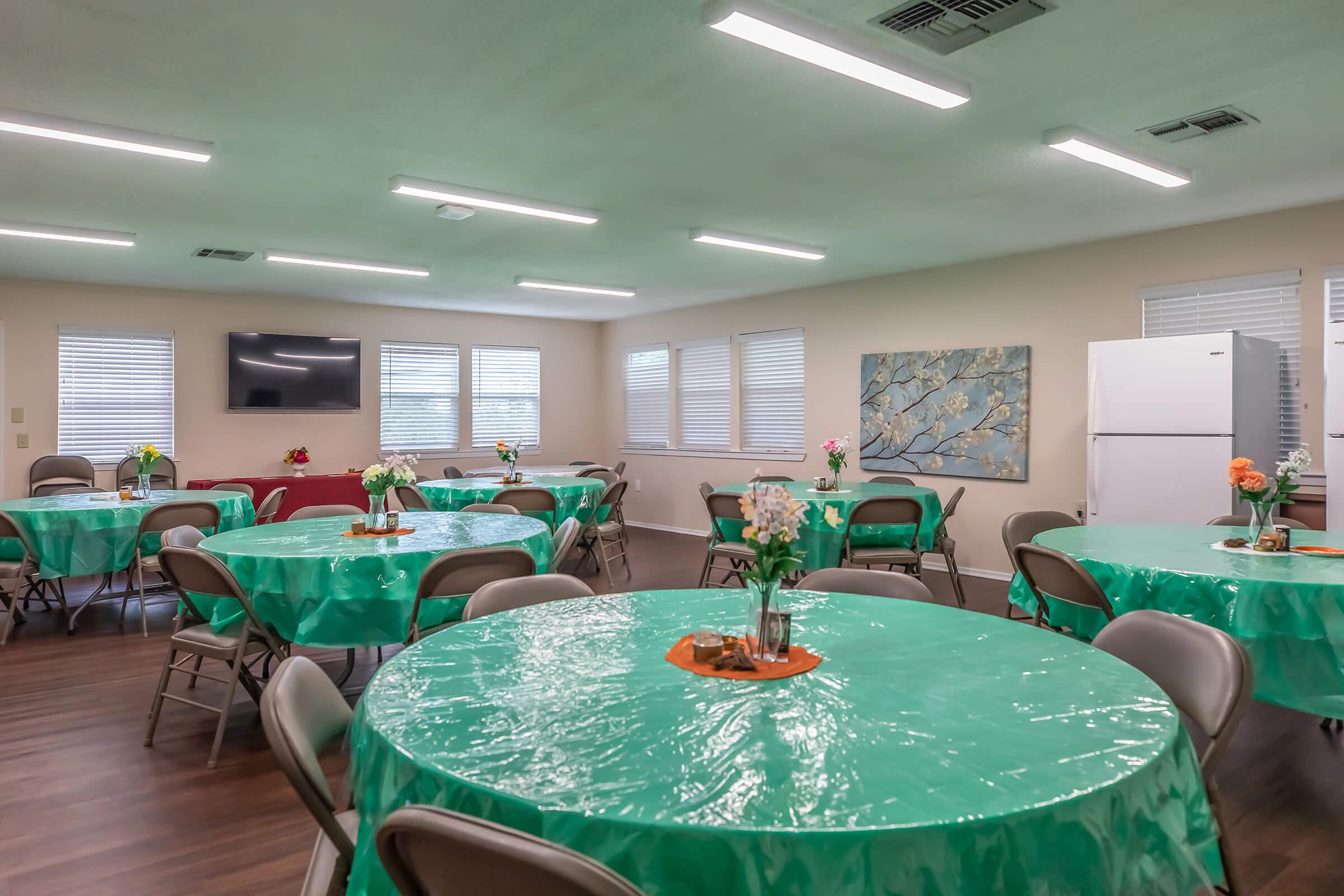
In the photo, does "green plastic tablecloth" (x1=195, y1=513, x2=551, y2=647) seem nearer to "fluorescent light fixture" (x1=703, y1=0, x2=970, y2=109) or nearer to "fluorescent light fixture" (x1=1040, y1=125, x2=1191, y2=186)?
"fluorescent light fixture" (x1=703, y1=0, x2=970, y2=109)

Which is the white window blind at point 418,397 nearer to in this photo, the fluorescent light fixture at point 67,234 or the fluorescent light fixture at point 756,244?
the fluorescent light fixture at point 67,234

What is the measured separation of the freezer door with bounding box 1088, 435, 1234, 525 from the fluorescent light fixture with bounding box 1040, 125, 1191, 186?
5.15ft

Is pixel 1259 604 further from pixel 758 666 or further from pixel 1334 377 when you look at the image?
pixel 1334 377

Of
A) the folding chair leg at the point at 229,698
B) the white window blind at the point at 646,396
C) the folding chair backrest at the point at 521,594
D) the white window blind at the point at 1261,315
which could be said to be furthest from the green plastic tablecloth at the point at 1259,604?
the white window blind at the point at 646,396

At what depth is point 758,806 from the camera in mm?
1120

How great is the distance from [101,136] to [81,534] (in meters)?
2.64

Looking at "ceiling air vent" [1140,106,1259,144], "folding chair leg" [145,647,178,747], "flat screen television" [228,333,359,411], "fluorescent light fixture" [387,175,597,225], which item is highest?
"ceiling air vent" [1140,106,1259,144]

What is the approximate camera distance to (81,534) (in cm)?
509

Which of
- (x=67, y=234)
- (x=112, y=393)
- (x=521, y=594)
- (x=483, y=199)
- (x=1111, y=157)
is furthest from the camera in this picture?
(x=112, y=393)

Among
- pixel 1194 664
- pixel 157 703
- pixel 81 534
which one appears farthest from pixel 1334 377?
pixel 81 534

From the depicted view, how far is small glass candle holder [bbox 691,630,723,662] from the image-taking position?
70.3 inches

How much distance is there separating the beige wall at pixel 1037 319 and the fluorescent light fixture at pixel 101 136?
5756mm

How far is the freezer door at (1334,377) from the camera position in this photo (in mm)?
4422

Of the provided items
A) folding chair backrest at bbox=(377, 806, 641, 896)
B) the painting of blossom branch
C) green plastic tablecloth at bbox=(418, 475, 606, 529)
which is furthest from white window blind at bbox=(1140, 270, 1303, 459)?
folding chair backrest at bbox=(377, 806, 641, 896)
